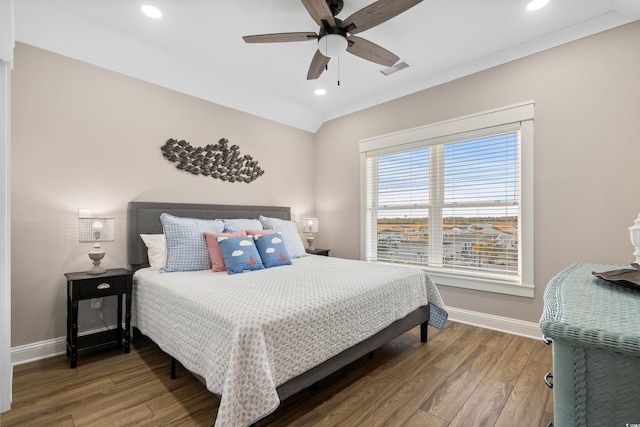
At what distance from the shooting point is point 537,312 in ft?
9.50

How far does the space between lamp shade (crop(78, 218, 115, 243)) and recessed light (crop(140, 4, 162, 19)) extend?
176 centimetres

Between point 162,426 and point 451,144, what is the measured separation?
3634 mm

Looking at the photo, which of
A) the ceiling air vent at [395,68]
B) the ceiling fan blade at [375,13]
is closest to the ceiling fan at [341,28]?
the ceiling fan blade at [375,13]

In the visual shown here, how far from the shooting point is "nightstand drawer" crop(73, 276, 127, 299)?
7.76ft

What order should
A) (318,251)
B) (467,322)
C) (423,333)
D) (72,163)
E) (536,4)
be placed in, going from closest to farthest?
(536,4) → (72,163) → (423,333) → (467,322) → (318,251)

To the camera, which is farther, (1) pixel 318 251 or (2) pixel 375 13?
(1) pixel 318 251

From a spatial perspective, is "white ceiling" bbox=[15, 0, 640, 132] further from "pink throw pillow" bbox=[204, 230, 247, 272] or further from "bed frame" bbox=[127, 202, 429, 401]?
"pink throw pillow" bbox=[204, 230, 247, 272]

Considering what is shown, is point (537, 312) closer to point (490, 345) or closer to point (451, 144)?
point (490, 345)

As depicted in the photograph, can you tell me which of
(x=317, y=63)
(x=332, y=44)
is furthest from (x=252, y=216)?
(x=332, y=44)

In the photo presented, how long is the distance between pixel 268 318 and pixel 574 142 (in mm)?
3048

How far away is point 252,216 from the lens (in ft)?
13.1

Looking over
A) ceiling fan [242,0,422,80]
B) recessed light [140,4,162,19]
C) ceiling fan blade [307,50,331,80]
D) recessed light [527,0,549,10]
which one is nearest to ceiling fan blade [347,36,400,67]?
ceiling fan [242,0,422,80]

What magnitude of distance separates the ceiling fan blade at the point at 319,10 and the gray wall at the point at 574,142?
6.72 feet

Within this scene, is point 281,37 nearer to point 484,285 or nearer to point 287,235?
point 287,235
